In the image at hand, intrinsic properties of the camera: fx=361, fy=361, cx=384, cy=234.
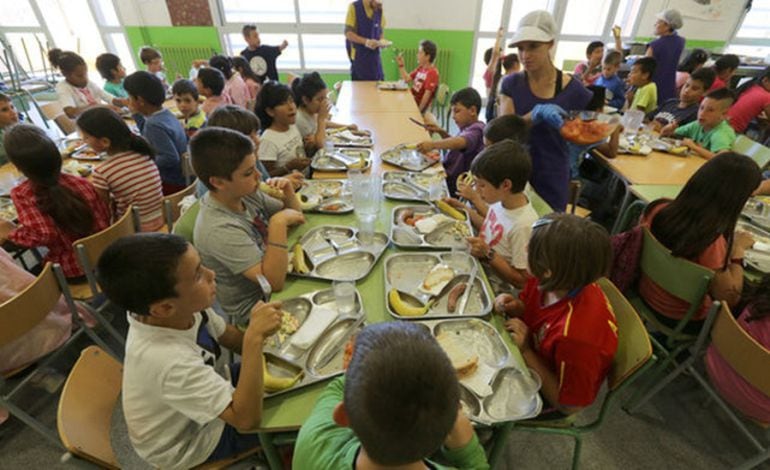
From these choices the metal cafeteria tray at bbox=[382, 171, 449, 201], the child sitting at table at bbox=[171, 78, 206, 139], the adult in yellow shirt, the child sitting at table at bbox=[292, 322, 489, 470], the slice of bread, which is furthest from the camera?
the adult in yellow shirt

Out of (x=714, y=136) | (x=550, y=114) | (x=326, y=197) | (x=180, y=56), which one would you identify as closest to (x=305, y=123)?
(x=326, y=197)

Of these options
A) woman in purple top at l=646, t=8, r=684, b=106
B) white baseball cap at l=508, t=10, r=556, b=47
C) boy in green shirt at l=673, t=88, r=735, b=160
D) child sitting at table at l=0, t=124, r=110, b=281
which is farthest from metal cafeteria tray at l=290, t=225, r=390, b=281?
woman in purple top at l=646, t=8, r=684, b=106

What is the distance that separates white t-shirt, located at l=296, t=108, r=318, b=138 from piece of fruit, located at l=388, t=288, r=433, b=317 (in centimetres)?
226

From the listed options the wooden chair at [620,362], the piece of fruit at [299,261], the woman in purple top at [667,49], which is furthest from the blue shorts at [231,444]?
the woman in purple top at [667,49]

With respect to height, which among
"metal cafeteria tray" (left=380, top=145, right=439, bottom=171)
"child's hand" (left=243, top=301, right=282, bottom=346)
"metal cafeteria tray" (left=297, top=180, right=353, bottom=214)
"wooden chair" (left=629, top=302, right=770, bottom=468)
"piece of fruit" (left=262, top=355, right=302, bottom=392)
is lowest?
"wooden chair" (left=629, top=302, right=770, bottom=468)

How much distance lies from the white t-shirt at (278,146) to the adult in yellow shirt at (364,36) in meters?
3.44

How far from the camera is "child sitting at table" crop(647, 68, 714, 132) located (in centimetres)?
375

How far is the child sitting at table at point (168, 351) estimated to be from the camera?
1046mm

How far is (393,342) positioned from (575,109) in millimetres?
2431

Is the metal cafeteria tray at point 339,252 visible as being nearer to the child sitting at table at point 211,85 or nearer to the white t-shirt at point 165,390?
the white t-shirt at point 165,390

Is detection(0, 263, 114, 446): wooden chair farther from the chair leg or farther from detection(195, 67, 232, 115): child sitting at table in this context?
detection(195, 67, 232, 115): child sitting at table

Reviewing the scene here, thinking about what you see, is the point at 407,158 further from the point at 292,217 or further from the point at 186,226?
the point at 186,226

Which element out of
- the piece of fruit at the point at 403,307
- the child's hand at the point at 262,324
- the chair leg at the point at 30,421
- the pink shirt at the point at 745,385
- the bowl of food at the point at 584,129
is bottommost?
the chair leg at the point at 30,421

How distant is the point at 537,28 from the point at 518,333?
6.19 ft
